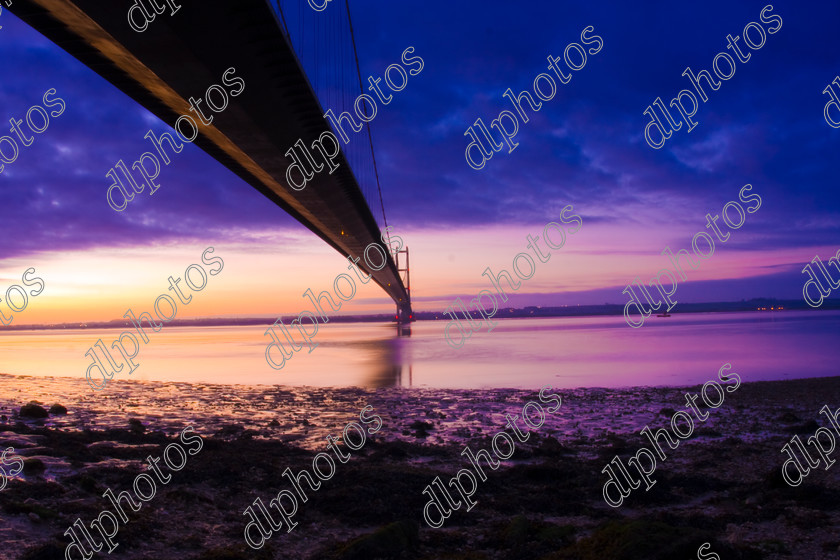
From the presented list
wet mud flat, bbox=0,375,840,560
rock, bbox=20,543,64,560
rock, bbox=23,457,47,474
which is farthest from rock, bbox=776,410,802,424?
rock, bbox=23,457,47,474

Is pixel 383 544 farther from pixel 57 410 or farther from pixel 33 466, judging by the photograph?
pixel 57 410

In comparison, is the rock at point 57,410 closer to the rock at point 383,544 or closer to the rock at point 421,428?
the rock at point 421,428

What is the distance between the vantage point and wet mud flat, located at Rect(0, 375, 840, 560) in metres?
5.23

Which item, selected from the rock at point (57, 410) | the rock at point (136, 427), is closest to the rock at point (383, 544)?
the rock at point (136, 427)

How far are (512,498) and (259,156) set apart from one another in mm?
13790

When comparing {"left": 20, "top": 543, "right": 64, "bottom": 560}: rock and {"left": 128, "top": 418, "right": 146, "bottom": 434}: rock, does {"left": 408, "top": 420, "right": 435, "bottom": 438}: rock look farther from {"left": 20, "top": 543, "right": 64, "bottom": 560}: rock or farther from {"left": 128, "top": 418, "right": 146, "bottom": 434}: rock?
{"left": 20, "top": 543, "right": 64, "bottom": 560}: rock

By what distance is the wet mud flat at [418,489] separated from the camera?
5.23 m

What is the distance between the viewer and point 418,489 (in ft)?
24.0

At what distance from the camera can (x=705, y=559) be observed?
428 cm

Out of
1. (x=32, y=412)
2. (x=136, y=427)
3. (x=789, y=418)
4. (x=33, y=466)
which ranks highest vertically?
(x=32, y=412)

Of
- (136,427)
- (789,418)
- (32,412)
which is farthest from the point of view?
(789,418)

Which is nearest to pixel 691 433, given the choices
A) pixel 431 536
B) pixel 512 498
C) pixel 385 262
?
pixel 512 498

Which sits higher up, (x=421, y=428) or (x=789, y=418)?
(x=421, y=428)

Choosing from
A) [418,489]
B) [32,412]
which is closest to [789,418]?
[418,489]
